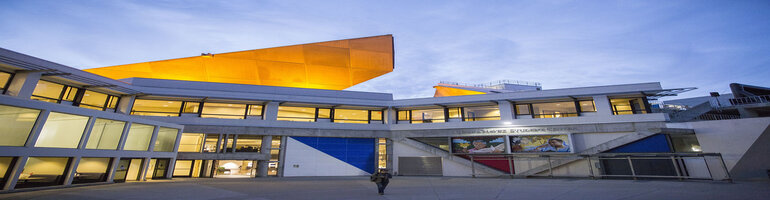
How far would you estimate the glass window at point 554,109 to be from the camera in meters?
25.6

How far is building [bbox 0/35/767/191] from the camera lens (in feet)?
62.3

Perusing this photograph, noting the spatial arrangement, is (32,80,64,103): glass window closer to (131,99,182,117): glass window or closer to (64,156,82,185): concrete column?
(131,99,182,117): glass window

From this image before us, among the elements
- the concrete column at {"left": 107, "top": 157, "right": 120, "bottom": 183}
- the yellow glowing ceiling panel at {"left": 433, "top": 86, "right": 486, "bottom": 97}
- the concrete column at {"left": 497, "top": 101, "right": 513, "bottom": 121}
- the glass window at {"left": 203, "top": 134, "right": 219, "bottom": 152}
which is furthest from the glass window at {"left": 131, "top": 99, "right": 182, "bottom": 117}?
the yellow glowing ceiling panel at {"left": 433, "top": 86, "right": 486, "bottom": 97}

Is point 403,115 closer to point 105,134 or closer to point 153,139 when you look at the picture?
point 153,139

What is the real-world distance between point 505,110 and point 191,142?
88.9ft

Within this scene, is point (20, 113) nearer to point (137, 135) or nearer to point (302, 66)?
point (137, 135)

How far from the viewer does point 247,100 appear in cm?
2544

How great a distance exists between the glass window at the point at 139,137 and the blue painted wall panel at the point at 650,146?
3305 cm

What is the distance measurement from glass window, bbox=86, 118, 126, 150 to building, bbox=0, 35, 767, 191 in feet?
0.19

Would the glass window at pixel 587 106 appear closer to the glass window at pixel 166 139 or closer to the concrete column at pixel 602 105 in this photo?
the concrete column at pixel 602 105

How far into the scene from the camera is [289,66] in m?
27.9

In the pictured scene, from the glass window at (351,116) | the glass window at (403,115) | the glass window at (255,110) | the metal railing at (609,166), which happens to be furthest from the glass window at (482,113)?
the glass window at (255,110)

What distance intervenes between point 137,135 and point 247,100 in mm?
8280

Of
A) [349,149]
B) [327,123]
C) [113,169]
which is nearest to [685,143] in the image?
[349,149]
